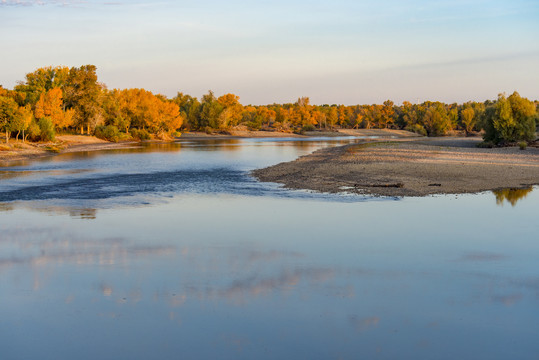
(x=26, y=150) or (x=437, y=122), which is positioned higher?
(x=437, y=122)

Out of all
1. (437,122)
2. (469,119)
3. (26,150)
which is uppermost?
(469,119)

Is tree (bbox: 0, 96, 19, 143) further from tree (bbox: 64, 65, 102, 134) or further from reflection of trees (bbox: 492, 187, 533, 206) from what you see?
reflection of trees (bbox: 492, 187, 533, 206)

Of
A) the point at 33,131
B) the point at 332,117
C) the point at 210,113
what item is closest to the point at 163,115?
the point at 210,113

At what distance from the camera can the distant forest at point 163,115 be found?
48.7 meters

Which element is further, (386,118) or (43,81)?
(386,118)

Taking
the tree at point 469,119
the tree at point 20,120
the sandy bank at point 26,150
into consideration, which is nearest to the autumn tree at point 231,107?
the tree at point 469,119

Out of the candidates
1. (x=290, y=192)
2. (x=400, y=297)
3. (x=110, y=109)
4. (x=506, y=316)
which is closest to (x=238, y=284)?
(x=400, y=297)

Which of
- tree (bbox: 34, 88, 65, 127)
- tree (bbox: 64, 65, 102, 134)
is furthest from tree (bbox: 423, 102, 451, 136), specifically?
tree (bbox: 34, 88, 65, 127)

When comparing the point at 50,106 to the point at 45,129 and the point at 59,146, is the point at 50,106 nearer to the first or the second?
the point at 45,129

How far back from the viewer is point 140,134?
90188mm

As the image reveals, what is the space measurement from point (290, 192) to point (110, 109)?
7042 cm

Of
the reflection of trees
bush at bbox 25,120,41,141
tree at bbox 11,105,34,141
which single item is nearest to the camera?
the reflection of trees

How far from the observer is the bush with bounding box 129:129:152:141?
89.3 metres

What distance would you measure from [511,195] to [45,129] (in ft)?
173
